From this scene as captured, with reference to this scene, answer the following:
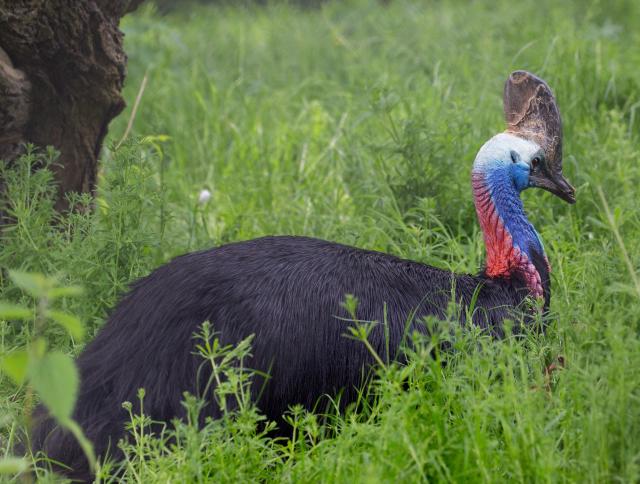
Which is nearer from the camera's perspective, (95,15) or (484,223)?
(484,223)

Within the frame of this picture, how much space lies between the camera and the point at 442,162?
4.37 m

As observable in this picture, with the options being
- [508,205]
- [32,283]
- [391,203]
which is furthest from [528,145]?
[32,283]

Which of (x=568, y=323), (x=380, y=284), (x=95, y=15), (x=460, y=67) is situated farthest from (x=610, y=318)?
(x=460, y=67)

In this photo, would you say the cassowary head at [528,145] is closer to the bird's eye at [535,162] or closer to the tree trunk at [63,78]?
the bird's eye at [535,162]

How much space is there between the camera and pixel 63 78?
4.00 metres

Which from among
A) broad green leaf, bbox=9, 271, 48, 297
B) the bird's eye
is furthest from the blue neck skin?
broad green leaf, bbox=9, 271, 48, 297

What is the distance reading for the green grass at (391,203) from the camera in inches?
102

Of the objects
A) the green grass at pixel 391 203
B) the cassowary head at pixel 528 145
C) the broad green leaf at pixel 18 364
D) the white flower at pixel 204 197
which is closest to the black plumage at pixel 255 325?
the green grass at pixel 391 203

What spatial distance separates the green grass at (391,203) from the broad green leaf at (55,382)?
0.37 meters

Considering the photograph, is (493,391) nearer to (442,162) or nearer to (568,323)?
(568,323)

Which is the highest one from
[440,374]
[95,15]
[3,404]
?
[95,15]

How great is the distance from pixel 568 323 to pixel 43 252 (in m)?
1.89

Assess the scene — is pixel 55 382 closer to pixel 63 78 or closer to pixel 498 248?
pixel 498 248

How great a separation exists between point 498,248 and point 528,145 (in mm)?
400
